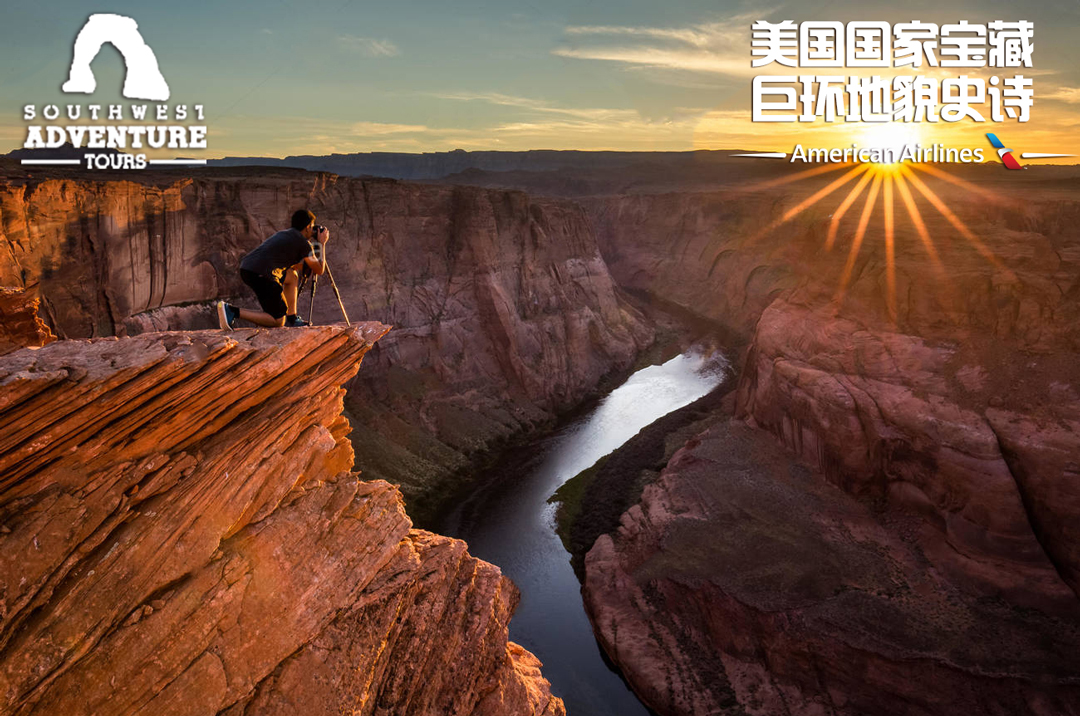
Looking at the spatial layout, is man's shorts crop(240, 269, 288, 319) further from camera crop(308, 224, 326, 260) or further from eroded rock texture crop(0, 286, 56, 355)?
eroded rock texture crop(0, 286, 56, 355)

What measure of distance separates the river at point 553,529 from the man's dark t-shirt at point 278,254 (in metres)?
18.9

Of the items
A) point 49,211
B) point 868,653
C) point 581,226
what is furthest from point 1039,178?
point 49,211

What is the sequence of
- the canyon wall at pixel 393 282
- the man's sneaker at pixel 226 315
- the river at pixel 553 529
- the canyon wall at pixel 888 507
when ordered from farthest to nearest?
the canyon wall at pixel 393 282 < the river at pixel 553 529 < the canyon wall at pixel 888 507 < the man's sneaker at pixel 226 315

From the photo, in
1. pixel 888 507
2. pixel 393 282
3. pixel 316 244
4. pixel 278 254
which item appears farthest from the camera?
pixel 393 282

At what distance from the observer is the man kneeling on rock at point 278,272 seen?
11453 millimetres

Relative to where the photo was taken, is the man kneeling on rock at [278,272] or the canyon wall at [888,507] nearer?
the man kneeling on rock at [278,272]

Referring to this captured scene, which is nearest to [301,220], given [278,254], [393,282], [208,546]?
[278,254]

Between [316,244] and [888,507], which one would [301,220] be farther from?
[888,507]

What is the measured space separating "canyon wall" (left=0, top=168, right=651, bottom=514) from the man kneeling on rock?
2080 centimetres

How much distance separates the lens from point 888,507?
2694 centimetres

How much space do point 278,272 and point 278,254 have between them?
306 mm

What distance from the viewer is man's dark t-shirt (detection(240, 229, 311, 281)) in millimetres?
11461

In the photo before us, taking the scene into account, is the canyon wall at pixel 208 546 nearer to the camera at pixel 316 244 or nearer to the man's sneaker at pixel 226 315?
the man's sneaker at pixel 226 315

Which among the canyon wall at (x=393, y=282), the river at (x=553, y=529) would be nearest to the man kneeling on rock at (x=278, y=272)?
the river at (x=553, y=529)
